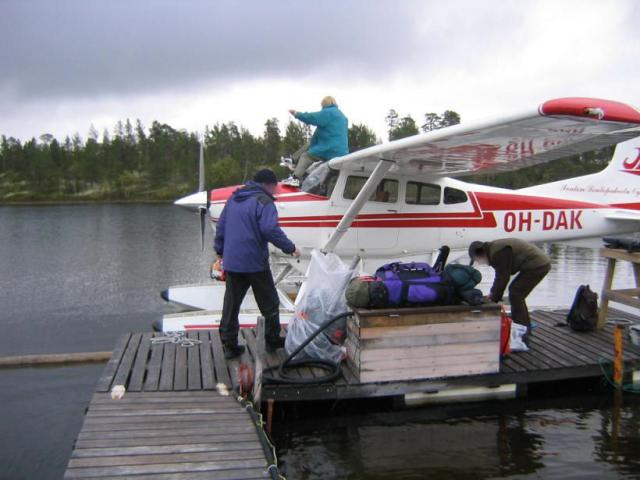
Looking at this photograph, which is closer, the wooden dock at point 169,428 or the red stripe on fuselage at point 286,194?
the wooden dock at point 169,428

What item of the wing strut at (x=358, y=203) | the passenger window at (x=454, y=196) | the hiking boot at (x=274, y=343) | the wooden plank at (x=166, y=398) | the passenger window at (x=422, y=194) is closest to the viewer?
the wooden plank at (x=166, y=398)

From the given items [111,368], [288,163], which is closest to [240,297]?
[111,368]

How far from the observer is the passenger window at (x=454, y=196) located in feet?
27.0

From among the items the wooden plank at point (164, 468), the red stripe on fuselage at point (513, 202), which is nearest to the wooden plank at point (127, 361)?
the wooden plank at point (164, 468)

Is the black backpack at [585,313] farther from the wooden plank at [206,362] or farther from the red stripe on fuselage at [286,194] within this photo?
the wooden plank at [206,362]

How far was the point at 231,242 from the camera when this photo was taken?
16.0 feet

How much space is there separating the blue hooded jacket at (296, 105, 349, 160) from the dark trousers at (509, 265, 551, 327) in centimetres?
319

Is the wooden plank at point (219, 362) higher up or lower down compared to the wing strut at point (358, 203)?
lower down

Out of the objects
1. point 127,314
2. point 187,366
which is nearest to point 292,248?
point 187,366

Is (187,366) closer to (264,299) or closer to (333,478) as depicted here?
(264,299)

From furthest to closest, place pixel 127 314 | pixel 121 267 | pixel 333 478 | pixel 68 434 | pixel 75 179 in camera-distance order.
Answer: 1. pixel 75 179
2. pixel 121 267
3. pixel 127 314
4. pixel 68 434
5. pixel 333 478

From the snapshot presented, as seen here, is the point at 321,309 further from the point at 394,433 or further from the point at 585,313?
the point at 585,313

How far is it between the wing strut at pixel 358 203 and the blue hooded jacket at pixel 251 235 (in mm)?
2254

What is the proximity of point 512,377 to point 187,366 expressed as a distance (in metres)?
2.81
